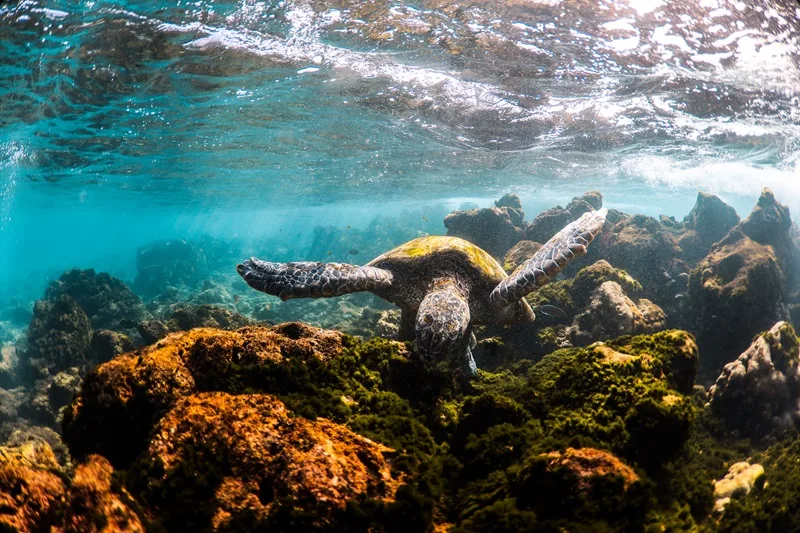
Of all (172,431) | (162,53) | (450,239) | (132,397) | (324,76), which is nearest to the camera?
(172,431)

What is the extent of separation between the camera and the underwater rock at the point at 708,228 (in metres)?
16.2

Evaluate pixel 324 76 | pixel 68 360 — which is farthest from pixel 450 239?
pixel 68 360

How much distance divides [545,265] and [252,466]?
488cm

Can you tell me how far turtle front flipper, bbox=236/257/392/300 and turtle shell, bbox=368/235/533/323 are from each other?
0.63 metres

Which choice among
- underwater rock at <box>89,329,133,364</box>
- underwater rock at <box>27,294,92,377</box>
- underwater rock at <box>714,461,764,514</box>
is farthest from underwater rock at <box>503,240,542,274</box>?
underwater rock at <box>27,294,92,377</box>

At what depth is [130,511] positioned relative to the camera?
6.17 feet

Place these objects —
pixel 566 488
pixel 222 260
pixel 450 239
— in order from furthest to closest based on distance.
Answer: pixel 222 260
pixel 450 239
pixel 566 488

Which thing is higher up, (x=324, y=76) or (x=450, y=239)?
(x=324, y=76)

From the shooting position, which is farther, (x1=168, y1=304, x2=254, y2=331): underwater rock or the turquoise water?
(x1=168, y1=304, x2=254, y2=331): underwater rock

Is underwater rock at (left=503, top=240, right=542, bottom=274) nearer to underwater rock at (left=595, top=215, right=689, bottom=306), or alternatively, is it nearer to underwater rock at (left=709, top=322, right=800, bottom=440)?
underwater rock at (left=595, top=215, right=689, bottom=306)

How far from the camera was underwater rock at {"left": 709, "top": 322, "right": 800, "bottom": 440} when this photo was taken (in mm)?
4641

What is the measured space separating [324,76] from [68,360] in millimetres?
12467

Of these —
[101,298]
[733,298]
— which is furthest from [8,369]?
[733,298]

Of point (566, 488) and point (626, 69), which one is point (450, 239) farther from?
point (626, 69)
